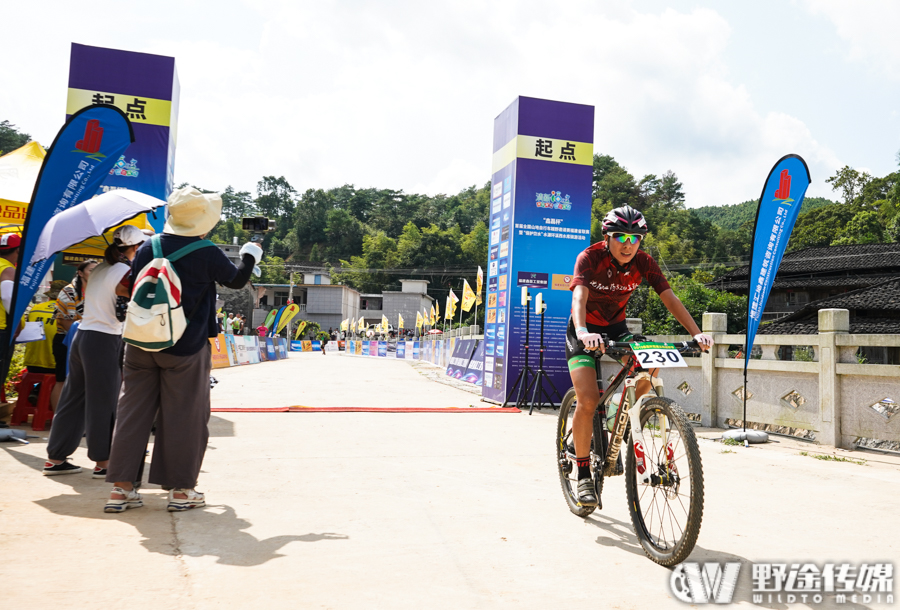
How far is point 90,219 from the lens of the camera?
423cm

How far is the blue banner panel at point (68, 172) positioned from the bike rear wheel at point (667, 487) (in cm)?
484

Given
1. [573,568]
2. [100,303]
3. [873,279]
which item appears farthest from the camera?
[873,279]

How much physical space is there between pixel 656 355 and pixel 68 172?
16.6 ft

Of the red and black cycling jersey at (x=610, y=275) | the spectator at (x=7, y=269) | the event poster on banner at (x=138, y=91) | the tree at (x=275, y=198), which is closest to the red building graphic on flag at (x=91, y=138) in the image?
the spectator at (x=7, y=269)

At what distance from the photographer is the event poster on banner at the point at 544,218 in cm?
1141

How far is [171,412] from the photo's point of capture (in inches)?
148

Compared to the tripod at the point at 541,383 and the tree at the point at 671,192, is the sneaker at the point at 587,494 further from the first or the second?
the tree at the point at 671,192

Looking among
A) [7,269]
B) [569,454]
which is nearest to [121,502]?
[569,454]

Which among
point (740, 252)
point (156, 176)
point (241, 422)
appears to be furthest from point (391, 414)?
point (740, 252)

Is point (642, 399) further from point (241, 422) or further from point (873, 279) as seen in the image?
point (873, 279)

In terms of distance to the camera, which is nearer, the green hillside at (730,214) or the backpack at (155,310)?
the backpack at (155,310)

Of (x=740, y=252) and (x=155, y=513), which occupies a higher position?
(x=740, y=252)

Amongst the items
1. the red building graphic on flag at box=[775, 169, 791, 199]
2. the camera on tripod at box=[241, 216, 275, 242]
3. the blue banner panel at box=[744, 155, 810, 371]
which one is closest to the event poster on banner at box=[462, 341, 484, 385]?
the blue banner panel at box=[744, 155, 810, 371]

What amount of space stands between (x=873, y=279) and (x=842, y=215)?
20321 mm
